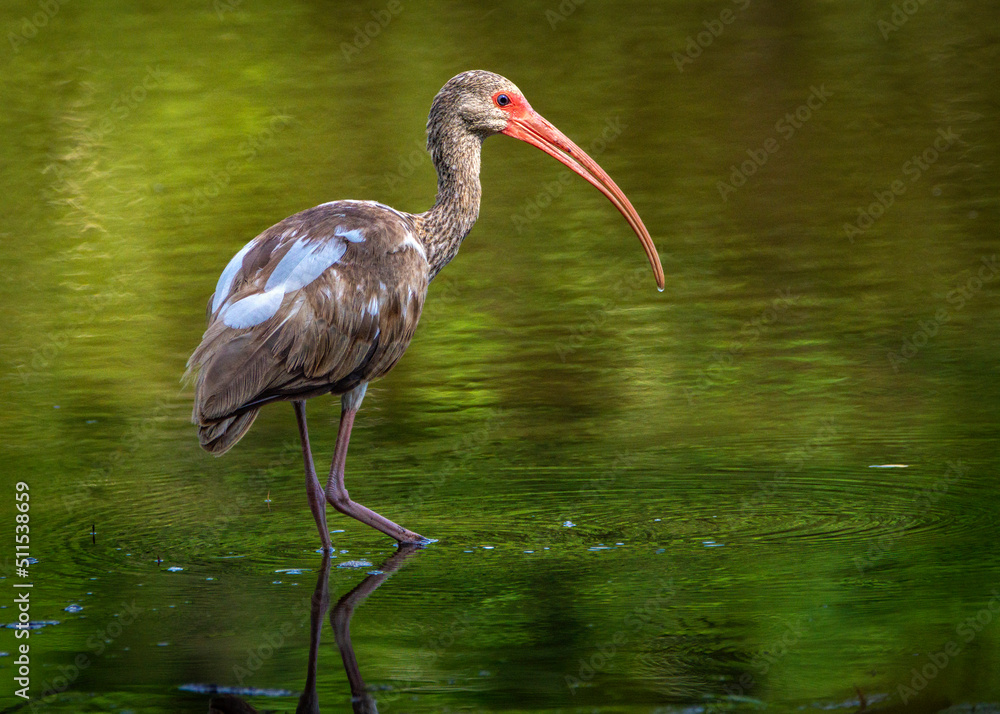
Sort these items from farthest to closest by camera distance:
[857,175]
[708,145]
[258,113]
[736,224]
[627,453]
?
[258,113]
[708,145]
[857,175]
[736,224]
[627,453]

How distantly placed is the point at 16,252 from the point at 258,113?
6.20 meters

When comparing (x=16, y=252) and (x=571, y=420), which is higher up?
(x=571, y=420)

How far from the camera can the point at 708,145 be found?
18484mm

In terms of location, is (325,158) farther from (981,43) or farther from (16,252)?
(981,43)

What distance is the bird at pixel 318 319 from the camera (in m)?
7.47

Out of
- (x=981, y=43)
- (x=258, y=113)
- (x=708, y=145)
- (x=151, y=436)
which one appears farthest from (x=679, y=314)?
(x=981, y=43)

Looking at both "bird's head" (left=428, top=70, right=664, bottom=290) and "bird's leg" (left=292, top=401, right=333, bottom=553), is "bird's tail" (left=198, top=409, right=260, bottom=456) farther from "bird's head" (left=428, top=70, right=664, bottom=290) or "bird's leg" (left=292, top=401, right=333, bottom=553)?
"bird's head" (left=428, top=70, right=664, bottom=290)
